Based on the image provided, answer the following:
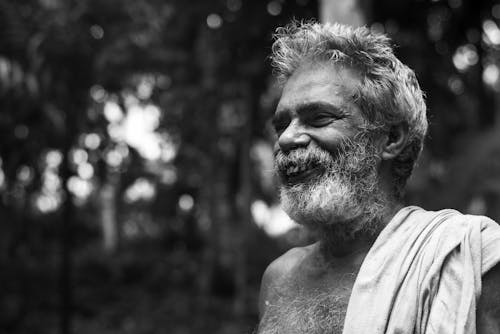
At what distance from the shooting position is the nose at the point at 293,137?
7.87ft

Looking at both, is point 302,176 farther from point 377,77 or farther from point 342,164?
point 377,77

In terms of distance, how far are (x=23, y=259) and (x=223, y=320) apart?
3.37 metres

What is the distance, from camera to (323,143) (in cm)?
240

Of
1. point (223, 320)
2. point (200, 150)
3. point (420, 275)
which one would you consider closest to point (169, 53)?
point (200, 150)

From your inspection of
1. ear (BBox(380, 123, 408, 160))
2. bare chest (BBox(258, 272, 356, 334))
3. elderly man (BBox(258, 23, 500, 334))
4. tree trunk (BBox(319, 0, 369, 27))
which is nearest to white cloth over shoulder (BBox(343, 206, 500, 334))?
elderly man (BBox(258, 23, 500, 334))

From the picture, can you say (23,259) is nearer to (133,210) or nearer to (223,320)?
(223,320)

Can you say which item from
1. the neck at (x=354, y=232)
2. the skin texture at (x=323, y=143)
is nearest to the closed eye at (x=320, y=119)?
the skin texture at (x=323, y=143)

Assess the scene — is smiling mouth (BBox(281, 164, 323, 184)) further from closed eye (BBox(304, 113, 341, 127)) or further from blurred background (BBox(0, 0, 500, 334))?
blurred background (BBox(0, 0, 500, 334))

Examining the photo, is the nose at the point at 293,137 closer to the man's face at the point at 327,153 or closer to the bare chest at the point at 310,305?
the man's face at the point at 327,153

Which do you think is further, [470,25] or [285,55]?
[470,25]

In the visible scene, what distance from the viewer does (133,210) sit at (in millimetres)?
19453

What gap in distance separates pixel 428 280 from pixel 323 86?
32.3 inches

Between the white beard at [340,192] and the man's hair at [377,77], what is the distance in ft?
0.37

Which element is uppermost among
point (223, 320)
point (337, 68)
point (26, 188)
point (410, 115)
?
point (26, 188)
